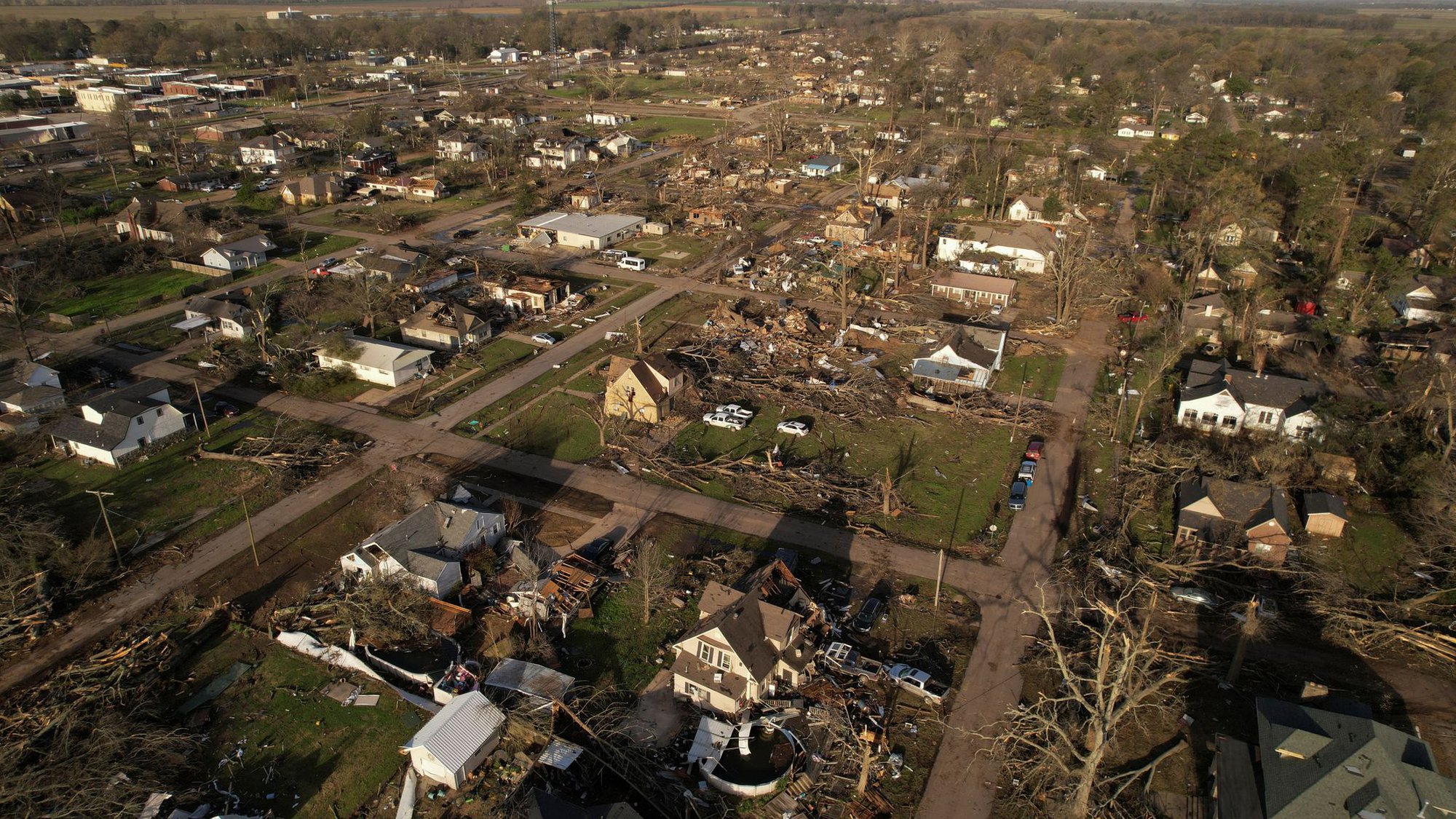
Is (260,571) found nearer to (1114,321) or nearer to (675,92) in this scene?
(1114,321)

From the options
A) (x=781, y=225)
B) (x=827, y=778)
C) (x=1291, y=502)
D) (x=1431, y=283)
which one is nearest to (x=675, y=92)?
(x=781, y=225)

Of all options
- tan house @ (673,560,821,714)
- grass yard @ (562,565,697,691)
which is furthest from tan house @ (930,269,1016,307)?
tan house @ (673,560,821,714)

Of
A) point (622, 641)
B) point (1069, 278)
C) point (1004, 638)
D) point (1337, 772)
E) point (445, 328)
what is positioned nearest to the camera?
point (1337, 772)

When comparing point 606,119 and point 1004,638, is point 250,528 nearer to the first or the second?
point 1004,638

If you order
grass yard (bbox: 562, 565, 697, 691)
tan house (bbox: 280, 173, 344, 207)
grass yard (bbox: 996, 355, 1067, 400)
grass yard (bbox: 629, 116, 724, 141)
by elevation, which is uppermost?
grass yard (bbox: 629, 116, 724, 141)

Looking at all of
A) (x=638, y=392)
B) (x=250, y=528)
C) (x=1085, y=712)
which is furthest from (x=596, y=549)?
(x=1085, y=712)

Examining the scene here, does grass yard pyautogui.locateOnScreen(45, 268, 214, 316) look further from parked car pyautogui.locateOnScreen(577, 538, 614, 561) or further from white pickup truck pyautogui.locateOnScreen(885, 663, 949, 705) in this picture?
white pickup truck pyautogui.locateOnScreen(885, 663, 949, 705)
